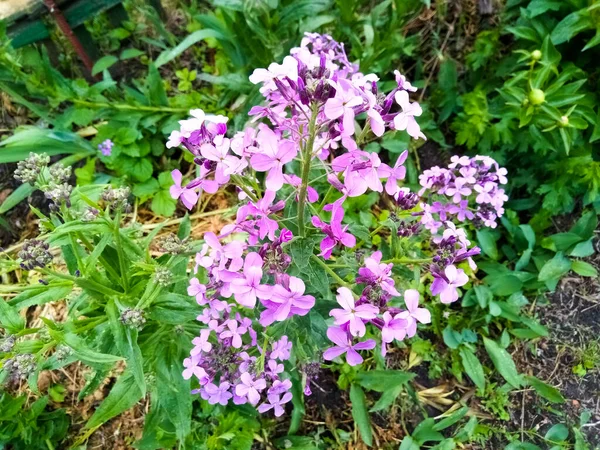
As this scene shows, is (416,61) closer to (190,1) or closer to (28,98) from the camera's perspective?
(190,1)


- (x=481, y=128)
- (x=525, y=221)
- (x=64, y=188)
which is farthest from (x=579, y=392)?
(x=64, y=188)

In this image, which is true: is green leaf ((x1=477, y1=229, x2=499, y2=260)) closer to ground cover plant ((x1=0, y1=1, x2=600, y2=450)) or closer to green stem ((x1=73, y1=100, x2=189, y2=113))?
ground cover plant ((x1=0, y1=1, x2=600, y2=450))

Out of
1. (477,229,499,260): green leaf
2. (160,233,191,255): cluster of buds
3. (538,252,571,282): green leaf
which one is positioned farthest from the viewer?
(477,229,499,260): green leaf

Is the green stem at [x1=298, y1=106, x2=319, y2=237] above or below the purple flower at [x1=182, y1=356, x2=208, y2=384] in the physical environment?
above

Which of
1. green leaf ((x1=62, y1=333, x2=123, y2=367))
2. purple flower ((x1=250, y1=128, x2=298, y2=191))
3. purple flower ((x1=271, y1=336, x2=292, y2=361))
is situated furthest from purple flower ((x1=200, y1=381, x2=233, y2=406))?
purple flower ((x1=250, y1=128, x2=298, y2=191))

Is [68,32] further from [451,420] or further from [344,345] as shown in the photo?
[451,420]

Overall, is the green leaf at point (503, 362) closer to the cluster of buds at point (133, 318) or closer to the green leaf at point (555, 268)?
the green leaf at point (555, 268)

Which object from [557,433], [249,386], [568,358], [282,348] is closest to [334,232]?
[282,348]
